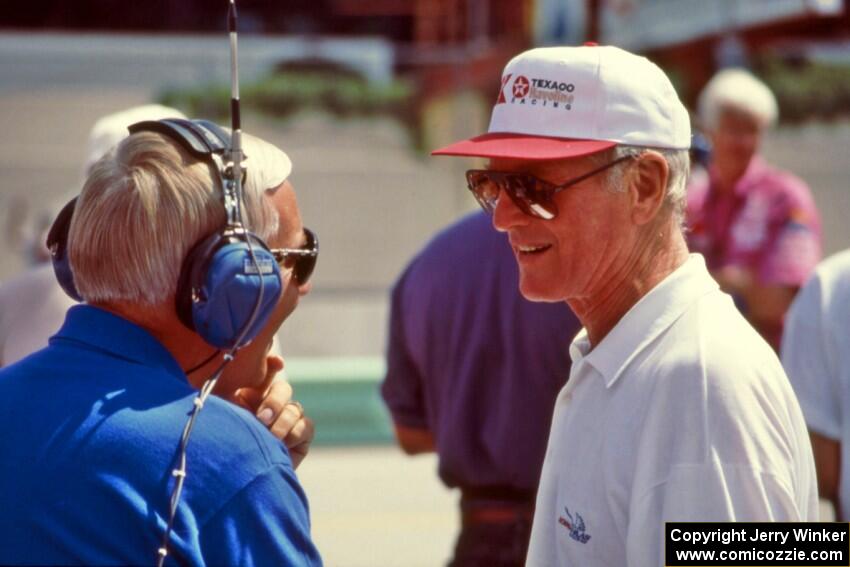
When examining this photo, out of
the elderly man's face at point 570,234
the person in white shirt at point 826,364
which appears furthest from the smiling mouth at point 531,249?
the person in white shirt at point 826,364

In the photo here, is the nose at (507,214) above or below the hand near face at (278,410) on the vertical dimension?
above

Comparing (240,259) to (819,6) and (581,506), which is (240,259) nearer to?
(581,506)

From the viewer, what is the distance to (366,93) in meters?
20.0

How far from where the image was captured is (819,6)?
1277 cm

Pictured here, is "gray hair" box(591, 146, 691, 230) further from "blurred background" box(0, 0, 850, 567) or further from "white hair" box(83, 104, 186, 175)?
"blurred background" box(0, 0, 850, 567)

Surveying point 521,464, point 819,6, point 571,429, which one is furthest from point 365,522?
point 819,6

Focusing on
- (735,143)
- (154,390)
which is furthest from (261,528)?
(735,143)

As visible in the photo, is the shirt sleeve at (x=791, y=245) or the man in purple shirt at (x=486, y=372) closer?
the man in purple shirt at (x=486, y=372)

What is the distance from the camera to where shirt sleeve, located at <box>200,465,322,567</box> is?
1.92 metres

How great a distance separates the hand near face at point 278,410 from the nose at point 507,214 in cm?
48

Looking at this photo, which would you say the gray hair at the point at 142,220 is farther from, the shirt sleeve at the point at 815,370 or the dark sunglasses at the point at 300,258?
the shirt sleeve at the point at 815,370

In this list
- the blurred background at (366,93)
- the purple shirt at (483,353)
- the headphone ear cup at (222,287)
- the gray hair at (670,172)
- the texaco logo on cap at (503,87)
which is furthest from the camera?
the blurred background at (366,93)

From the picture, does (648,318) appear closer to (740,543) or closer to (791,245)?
(740,543)

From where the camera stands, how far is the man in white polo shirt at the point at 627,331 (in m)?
2.06
